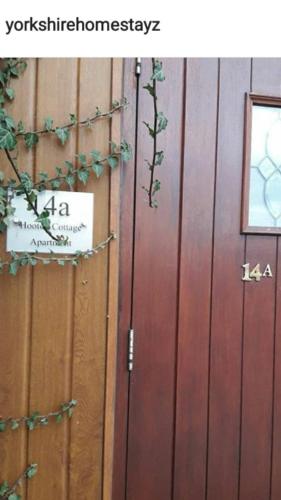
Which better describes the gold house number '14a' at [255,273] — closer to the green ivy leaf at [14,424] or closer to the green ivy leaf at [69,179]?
the green ivy leaf at [69,179]

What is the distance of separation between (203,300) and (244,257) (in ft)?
0.75

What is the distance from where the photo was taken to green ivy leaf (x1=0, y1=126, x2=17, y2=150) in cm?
118

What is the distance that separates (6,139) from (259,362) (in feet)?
3.90

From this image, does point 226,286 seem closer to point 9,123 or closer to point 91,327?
point 91,327

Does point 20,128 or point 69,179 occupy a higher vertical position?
point 20,128

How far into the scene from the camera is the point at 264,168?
156cm

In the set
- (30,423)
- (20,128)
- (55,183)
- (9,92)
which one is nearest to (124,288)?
(55,183)

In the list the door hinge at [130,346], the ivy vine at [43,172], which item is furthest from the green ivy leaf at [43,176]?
the door hinge at [130,346]

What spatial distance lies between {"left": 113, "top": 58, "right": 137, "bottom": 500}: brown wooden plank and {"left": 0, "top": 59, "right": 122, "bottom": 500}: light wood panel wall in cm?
6

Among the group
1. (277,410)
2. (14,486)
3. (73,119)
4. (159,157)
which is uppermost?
(73,119)

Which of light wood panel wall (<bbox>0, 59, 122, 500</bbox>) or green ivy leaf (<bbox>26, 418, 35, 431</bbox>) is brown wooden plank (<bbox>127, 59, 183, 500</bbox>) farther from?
green ivy leaf (<bbox>26, 418, 35, 431</bbox>)

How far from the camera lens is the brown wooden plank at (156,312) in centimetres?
146
